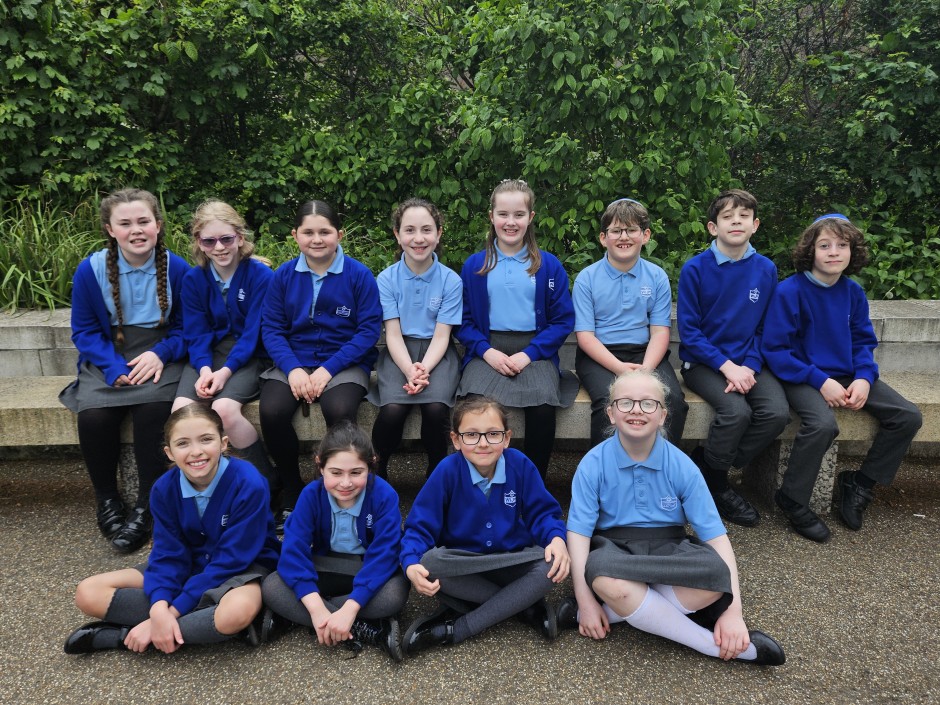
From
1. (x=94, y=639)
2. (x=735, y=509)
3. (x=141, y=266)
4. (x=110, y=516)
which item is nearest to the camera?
(x=94, y=639)

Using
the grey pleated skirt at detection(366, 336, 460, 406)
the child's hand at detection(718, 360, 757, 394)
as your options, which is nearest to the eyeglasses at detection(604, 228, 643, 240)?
the child's hand at detection(718, 360, 757, 394)

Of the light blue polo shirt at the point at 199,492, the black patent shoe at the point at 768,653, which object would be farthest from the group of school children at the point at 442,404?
the black patent shoe at the point at 768,653

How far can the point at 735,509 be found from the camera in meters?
3.42

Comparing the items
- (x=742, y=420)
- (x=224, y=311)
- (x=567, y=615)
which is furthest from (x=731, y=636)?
(x=224, y=311)

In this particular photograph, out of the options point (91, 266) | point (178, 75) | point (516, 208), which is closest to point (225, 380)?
point (91, 266)

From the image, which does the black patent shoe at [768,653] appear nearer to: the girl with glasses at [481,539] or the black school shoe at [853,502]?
the girl with glasses at [481,539]

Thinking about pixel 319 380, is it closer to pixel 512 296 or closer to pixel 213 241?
pixel 213 241

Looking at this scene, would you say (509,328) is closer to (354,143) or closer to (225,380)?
(225,380)

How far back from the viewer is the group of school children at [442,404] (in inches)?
101

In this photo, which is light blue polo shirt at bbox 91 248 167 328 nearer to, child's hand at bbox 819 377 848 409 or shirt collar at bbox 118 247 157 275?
shirt collar at bbox 118 247 157 275

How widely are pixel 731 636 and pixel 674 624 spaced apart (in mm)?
184

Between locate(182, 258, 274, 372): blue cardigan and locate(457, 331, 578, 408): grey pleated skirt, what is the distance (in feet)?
3.49

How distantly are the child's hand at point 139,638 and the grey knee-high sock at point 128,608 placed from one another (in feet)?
0.17

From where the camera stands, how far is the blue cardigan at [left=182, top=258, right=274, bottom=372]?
138 inches
